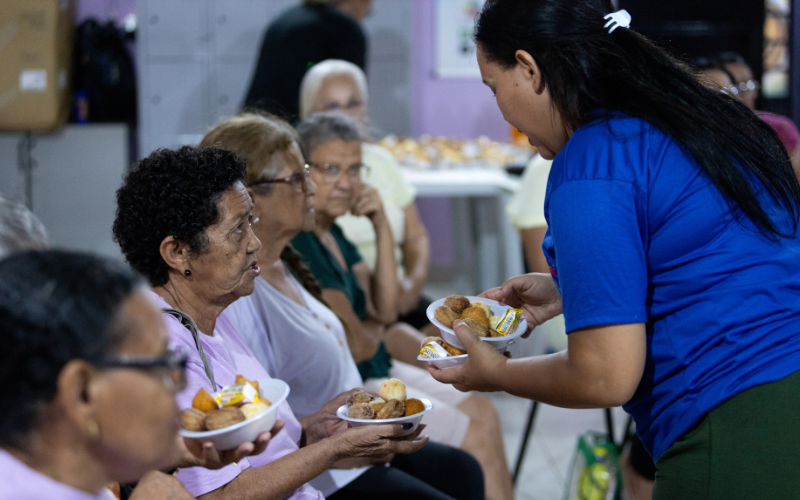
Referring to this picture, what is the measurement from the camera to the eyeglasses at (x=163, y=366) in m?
0.72

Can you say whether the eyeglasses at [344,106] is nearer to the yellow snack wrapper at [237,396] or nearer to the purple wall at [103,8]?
the yellow snack wrapper at [237,396]

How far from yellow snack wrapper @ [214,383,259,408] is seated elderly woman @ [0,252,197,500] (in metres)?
0.26

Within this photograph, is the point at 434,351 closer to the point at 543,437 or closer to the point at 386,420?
the point at 386,420

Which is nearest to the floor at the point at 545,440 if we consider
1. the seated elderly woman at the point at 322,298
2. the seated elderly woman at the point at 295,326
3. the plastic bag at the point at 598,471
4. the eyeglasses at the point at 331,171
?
the plastic bag at the point at 598,471

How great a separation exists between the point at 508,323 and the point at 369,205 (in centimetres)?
132

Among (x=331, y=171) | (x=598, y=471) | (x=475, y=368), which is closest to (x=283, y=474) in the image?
(x=475, y=368)

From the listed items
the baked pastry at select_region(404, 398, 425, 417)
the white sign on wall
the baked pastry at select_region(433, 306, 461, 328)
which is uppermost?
the white sign on wall

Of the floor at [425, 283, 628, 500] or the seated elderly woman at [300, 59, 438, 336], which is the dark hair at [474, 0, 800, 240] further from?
the seated elderly woman at [300, 59, 438, 336]

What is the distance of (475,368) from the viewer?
117 cm

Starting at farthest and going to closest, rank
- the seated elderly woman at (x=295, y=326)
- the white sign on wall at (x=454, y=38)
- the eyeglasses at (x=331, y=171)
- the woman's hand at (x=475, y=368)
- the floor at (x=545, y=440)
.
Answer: the white sign on wall at (x=454, y=38)
the floor at (x=545, y=440)
the eyeglasses at (x=331, y=171)
the seated elderly woman at (x=295, y=326)
the woman's hand at (x=475, y=368)

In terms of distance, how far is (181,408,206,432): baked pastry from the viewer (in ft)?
3.12

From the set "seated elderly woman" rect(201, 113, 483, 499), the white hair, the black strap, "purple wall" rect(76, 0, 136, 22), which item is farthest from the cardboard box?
the black strap

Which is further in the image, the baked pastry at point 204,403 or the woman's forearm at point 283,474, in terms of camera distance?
the woman's forearm at point 283,474

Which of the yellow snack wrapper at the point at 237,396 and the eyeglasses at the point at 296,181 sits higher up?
the eyeglasses at the point at 296,181
